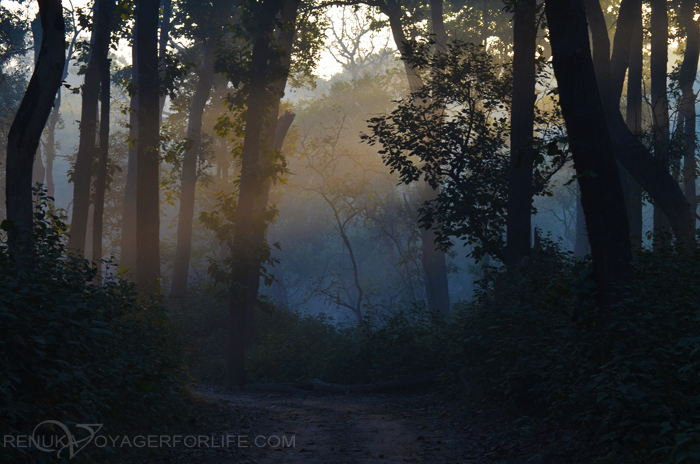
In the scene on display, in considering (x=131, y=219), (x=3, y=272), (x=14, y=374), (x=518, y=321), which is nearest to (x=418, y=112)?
(x=518, y=321)

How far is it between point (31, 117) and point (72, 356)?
14.4 ft

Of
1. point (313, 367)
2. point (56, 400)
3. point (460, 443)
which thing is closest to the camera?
point (56, 400)

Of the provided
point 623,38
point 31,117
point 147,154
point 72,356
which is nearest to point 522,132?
point 623,38

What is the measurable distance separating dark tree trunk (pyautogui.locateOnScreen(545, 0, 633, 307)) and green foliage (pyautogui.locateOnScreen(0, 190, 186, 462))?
579 centimetres

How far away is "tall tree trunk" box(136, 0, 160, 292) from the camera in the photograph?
1472 centimetres

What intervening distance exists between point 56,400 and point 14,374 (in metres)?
0.56

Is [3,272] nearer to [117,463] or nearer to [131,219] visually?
[117,463]

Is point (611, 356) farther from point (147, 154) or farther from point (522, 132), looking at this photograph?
point (147, 154)

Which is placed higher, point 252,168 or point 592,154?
point 252,168

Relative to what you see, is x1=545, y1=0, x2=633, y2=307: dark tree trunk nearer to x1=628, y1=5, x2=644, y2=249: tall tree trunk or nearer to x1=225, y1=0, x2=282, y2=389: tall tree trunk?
x1=225, y1=0, x2=282, y2=389: tall tree trunk

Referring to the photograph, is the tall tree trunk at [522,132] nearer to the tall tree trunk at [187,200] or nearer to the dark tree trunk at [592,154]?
the dark tree trunk at [592,154]

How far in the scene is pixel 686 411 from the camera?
17.9 feet

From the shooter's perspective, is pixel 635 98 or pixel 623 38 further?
pixel 635 98

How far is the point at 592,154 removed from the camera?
730 centimetres
